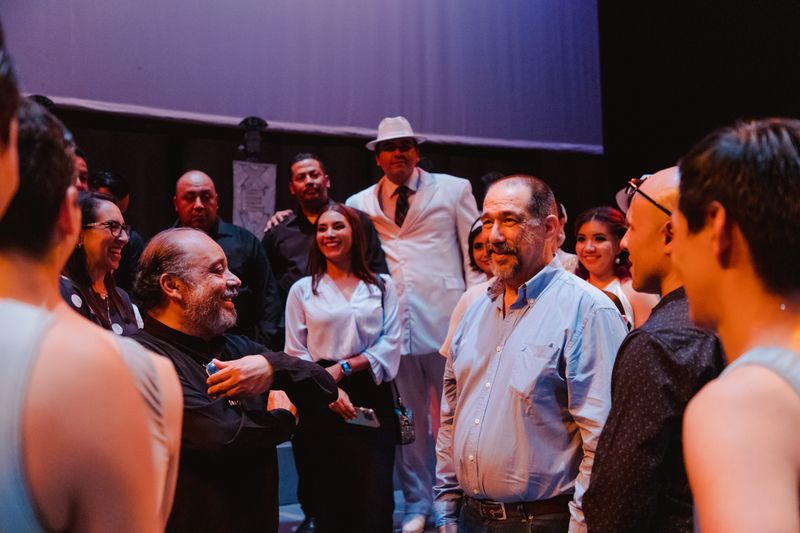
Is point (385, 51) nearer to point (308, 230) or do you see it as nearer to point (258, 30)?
point (258, 30)

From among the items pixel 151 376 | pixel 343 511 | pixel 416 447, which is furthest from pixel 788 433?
pixel 416 447

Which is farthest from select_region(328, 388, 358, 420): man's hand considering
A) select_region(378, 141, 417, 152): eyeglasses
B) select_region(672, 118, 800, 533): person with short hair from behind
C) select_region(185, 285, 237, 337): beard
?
select_region(672, 118, 800, 533): person with short hair from behind

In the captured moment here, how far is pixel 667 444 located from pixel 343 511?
2.32 meters

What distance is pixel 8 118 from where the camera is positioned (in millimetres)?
969

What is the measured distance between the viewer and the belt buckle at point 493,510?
239 centimetres

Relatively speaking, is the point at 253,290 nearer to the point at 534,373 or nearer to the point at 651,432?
the point at 534,373

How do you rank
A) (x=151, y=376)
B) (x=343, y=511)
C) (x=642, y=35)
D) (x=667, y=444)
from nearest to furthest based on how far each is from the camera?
(x=151, y=376) → (x=667, y=444) → (x=343, y=511) → (x=642, y=35)

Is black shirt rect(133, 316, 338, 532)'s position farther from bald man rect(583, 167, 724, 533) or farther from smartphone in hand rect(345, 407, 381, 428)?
bald man rect(583, 167, 724, 533)

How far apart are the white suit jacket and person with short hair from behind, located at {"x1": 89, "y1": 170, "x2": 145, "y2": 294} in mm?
1273

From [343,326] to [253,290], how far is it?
85 centimetres

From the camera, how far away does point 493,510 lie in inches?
94.7

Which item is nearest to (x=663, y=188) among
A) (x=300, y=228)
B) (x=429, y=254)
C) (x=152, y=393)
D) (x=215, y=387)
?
(x=215, y=387)

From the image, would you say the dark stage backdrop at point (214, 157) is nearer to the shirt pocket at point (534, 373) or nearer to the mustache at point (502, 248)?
the mustache at point (502, 248)

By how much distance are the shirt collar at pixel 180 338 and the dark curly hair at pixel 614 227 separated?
8.00 ft
